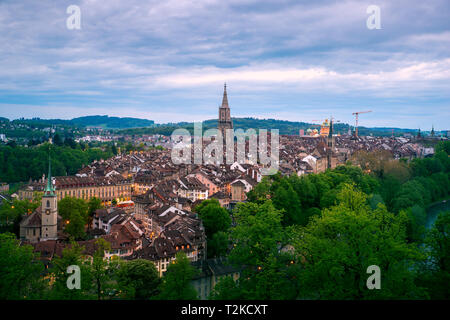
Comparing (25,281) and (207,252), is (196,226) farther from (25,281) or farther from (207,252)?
(25,281)

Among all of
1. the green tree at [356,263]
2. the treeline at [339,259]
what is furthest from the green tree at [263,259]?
the green tree at [356,263]

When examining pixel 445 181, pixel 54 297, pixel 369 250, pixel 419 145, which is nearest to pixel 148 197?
pixel 54 297

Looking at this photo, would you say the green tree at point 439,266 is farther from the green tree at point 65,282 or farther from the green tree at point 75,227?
the green tree at point 75,227

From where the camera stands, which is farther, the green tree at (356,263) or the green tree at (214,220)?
the green tree at (214,220)

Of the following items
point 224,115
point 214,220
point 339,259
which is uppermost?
point 224,115

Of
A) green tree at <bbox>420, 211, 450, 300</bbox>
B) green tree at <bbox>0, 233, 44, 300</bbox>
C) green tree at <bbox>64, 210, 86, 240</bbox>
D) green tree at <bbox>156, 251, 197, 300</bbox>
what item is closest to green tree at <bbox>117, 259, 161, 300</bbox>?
green tree at <bbox>0, 233, 44, 300</bbox>

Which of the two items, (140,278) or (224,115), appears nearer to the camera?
(140,278)

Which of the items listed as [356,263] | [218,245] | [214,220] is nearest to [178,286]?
[356,263]

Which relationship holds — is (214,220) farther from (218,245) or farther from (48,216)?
(48,216)

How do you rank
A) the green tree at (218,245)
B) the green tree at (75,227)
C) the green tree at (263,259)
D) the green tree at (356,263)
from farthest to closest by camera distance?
the green tree at (75,227) → the green tree at (218,245) → the green tree at (263,259) → the green tree at (356,263)

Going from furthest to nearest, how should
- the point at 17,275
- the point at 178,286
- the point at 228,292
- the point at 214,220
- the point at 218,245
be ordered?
the point at 214,220
the point at 218,245
the point at 17,275
the point at 178,286
the point at 228,292

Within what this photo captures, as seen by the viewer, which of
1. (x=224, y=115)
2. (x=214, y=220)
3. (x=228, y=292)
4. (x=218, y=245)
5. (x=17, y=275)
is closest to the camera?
(x=228, y=292)
